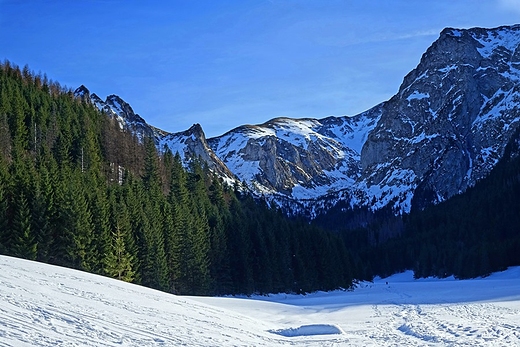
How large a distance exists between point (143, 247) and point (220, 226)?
1703 centimetres

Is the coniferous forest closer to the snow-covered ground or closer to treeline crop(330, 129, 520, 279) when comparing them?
treeline crop(330, 129, 520, 279)

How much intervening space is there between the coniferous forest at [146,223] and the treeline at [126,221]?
0.14 meters

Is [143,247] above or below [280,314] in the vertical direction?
above

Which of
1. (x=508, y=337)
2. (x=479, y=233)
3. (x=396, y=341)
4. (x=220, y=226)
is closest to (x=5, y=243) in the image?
(x=220, y=226)

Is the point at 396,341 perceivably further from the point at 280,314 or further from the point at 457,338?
the point at 280,314

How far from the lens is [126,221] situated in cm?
5428

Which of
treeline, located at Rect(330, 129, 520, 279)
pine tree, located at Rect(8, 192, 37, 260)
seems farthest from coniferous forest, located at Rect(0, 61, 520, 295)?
treeline, located at Rect(330, 129, 520, 279)

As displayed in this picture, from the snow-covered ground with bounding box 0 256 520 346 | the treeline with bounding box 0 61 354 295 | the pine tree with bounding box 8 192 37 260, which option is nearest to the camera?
the snow-covered ground with bounding box 0 256 520 346

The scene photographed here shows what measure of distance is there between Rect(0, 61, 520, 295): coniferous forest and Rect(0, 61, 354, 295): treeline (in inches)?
5.4

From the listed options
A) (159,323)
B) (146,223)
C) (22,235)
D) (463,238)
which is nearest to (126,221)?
(146,223)

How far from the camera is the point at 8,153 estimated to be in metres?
79.9

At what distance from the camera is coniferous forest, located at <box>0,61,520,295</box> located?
49.5m

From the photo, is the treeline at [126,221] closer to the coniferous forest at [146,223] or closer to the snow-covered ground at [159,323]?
the coniferous forest at [146,223]

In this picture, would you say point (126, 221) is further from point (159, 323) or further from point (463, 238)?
point (463, 238)
